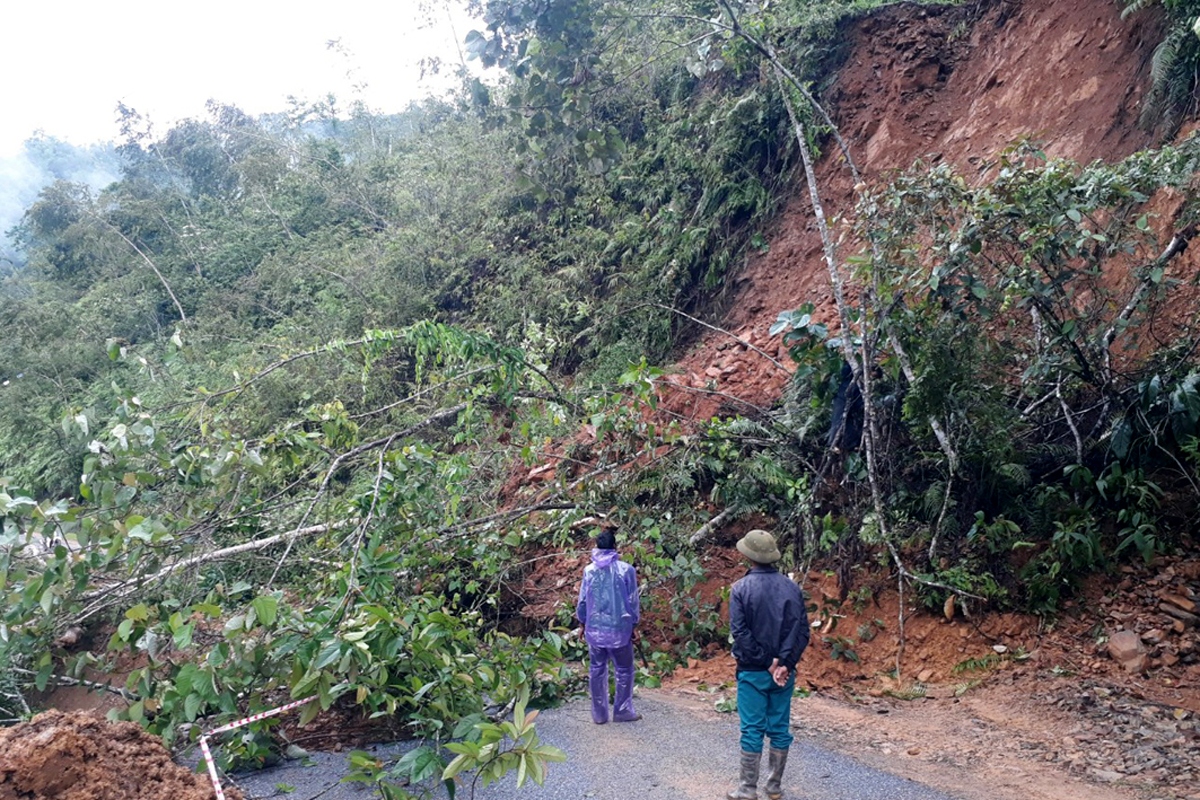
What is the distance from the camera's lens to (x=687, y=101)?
13625 mm

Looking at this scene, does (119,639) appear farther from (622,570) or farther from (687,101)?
(687,101)

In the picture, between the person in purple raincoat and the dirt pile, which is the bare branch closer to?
the person in purple raincoat

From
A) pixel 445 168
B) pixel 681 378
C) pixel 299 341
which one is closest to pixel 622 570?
pixel 681 378

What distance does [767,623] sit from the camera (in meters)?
4.17

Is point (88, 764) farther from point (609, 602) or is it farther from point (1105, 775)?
point (1105, 775)

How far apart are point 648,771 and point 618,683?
2.73 ft

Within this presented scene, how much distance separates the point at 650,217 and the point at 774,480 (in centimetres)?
705

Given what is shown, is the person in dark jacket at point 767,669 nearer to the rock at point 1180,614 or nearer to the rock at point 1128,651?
the rock at point 1128,651

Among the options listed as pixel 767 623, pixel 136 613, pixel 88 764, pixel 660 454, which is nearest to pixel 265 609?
pixel 136 613

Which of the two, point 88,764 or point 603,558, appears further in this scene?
point 603,558

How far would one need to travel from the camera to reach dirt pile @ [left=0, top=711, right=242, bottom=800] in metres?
3.44

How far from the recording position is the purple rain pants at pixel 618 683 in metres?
5.29

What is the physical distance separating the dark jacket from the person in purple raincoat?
1128 mm

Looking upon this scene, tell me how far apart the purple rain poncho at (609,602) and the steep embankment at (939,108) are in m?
3.88
